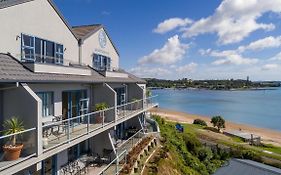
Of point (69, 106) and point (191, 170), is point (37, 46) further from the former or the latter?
point (191, 170)

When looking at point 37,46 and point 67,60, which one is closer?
point 37,46

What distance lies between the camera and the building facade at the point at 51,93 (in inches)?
431

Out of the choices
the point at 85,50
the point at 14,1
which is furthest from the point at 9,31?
the point at 85,50

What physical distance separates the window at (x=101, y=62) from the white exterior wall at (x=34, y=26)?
395 cm

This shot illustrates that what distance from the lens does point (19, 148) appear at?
10.1 metres

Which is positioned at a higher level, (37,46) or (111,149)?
(37,46)

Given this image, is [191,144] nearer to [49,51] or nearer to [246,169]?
[246,169]

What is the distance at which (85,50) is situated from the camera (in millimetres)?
23078

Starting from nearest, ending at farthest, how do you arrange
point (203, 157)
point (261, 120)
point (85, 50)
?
point (85, 50) → point (203, 157) → point (261, 120)

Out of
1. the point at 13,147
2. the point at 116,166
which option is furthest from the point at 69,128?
the point at 116,166

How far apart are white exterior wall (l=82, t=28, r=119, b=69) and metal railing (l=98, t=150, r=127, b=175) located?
786 cm

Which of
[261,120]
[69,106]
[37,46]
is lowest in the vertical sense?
[261,120]

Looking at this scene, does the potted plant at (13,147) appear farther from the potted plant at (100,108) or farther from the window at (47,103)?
the potted plant at (100,108)

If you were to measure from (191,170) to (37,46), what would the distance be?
1805cm
